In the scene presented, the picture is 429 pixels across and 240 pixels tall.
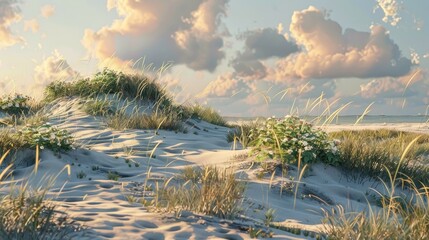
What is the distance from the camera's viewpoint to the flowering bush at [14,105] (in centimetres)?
1796

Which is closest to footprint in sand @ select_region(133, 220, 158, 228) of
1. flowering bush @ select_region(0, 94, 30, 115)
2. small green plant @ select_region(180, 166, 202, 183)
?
small green plant @ select_region(180, 166, 202, 183)

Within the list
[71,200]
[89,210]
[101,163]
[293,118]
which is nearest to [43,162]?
[101,163]

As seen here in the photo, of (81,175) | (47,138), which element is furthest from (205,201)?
(47,138)

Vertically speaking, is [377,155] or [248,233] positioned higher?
[377,155]

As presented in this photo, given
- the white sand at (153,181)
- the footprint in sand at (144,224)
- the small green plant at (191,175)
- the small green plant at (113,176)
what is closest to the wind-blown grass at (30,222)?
the white sand at (153,181)

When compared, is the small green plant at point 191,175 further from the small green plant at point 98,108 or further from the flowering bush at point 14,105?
the flowering bush at point 14,105

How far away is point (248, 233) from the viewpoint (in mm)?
5598

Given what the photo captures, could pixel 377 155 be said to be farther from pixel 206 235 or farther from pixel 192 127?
pixel 192 127

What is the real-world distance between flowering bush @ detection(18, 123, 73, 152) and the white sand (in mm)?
202

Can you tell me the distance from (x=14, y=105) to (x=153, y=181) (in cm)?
1117

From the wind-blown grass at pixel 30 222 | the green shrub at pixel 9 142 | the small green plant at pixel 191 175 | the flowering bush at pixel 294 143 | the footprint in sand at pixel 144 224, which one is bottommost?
the footprint in sand at pixel 144 224

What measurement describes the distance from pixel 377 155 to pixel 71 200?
5892mm

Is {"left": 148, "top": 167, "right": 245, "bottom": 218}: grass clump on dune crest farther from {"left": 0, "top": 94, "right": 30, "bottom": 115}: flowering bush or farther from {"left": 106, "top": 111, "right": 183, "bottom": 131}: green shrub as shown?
{"left": 0, "top": 94, "right": 30, "bottom": 115}: flowering bush

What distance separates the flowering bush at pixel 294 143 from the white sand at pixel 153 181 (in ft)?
0.87
